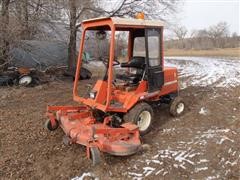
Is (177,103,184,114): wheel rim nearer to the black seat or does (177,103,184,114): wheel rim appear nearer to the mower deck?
the black seat

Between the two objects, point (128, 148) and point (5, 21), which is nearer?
point (128, 148)

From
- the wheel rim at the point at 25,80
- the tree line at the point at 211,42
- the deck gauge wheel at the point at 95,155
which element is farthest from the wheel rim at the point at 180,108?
the tree line at the point at 211,42

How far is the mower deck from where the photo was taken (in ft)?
16.4

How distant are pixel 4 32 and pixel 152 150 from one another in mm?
7742

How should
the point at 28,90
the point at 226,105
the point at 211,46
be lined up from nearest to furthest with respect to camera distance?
the point at 226,105, the point at 28,90, the point at 211,46

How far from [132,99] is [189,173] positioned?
5.77ft

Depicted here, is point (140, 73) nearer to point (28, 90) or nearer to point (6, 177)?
point (6, 177)

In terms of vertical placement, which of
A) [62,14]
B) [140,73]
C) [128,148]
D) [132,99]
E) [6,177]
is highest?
[62,14]

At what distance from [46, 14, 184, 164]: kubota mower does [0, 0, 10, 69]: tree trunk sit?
5655 mm

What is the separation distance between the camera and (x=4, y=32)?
11148mm

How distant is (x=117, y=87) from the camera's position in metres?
6.35

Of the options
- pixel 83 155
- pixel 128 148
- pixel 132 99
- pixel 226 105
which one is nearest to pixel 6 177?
pixel 83 155

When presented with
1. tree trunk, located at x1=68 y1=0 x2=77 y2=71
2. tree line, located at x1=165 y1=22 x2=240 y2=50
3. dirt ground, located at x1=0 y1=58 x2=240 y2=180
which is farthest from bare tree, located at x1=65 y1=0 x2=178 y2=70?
tree line, located at x1=165 y1=22 x2=240 y2=50

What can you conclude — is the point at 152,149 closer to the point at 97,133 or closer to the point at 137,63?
the point at 97,133
